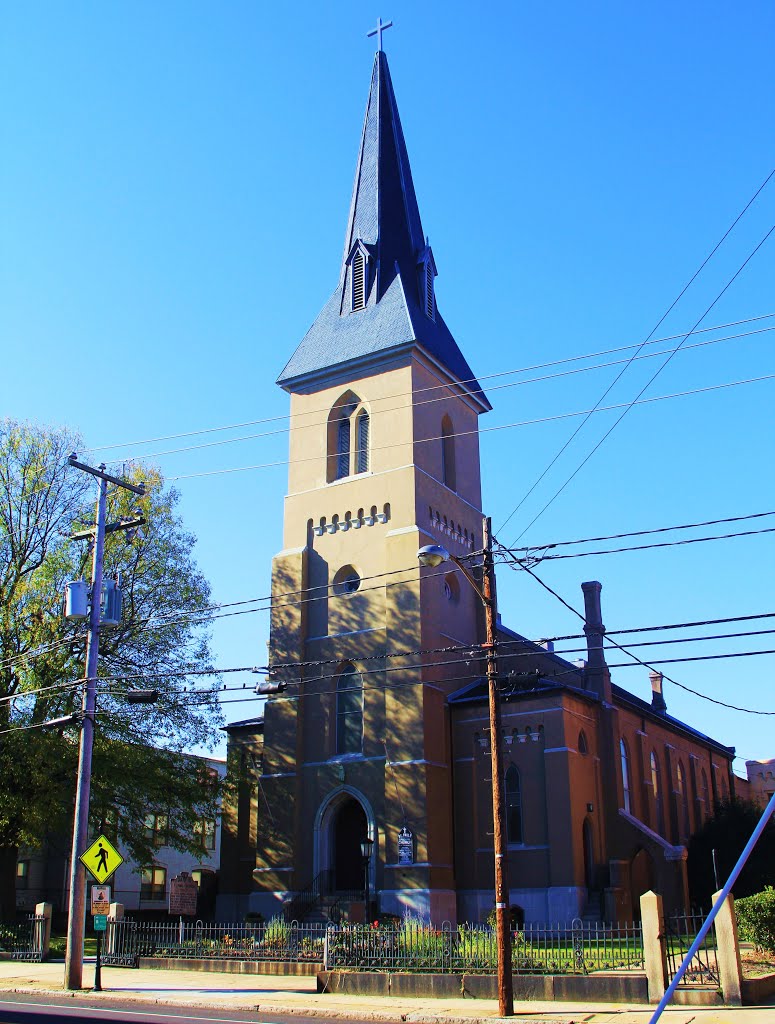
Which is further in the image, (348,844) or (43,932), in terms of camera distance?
(348,844)

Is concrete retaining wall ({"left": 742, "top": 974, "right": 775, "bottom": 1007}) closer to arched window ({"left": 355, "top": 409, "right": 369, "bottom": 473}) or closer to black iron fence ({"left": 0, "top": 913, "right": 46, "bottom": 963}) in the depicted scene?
black iron fence ({"left": 0, "top": 913, "right": 46, "bottom": 963})

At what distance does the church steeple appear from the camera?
39188 mm

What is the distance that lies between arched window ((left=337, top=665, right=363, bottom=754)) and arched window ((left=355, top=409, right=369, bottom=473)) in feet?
25.4

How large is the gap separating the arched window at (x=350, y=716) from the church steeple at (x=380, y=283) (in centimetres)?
1226

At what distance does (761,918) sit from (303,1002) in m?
8.81

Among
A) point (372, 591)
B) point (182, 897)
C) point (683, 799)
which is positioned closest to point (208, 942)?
point (182, 897)

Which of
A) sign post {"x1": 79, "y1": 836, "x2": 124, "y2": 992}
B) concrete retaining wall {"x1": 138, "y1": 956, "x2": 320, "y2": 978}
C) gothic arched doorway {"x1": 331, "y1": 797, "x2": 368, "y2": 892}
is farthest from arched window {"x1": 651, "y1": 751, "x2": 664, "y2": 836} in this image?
sign post {"x1": 79, "y1": 836, "x2": 124, "y2": 992}

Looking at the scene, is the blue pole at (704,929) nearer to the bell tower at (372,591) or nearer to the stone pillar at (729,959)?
the stone pillar at (729,959)

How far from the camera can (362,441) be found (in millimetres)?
38812

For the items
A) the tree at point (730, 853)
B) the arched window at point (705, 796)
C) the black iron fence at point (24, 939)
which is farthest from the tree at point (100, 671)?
the arched window at point (705, 796)

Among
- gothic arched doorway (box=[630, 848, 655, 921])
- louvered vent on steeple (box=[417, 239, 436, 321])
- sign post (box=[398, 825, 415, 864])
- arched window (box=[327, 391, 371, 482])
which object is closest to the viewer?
→ sign post (box=[398, 825, 415, 864])

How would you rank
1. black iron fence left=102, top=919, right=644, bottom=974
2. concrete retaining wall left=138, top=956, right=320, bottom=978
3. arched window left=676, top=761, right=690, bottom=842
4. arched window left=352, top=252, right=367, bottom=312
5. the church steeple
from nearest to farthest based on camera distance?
black iron fence left=102, top=919, right=644, bottom=974
concrete retaining wall left=138, top=956, right=320, bottom=978
the church steeple
arched window left=352, top=252, right=367, bottom=312
arched window left=676, top=761, right=690, bottom=842

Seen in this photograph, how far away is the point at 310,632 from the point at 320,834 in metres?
7.10

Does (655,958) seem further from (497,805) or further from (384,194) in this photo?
(384,194)
